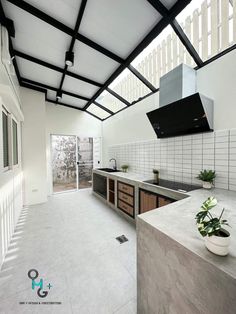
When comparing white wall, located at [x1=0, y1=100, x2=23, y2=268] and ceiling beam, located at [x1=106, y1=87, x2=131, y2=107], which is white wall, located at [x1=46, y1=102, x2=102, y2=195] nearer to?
ceiling beam, located at [x1=106, y1=87, x2=131, y2=107]

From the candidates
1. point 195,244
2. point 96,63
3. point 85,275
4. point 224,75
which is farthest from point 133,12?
point 85,275

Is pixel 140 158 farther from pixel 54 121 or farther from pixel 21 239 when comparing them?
pixel 54 121

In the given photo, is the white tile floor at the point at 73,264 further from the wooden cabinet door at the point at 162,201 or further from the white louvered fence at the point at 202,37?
the white louvered fence at the point at 202,37

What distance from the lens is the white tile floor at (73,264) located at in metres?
1.23

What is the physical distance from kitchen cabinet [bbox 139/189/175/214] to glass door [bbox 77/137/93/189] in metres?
3.29

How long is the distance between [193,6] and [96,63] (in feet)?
5.70

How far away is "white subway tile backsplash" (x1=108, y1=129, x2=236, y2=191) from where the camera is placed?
1.77m

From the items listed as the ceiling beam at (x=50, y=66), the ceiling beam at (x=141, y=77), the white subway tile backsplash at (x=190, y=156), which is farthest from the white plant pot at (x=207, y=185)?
the ceiling beam at (x=50, y=66)

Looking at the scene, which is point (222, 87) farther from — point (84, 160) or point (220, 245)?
point (84, 160)

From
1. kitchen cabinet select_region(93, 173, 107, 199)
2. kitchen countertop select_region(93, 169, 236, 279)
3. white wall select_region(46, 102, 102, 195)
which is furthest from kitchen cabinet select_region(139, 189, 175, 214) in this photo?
white wall select_region(46, 102, 102, 195)

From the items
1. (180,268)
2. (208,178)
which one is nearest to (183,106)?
(208,178)

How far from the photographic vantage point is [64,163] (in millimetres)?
4996

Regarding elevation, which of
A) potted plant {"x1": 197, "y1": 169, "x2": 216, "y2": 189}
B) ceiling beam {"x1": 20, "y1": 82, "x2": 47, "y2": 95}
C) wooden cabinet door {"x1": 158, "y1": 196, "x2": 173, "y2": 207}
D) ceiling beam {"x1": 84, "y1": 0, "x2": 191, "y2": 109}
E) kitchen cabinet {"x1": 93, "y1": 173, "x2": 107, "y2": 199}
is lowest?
kitchen cabinet {"x1": 93, "y1": 173, "x2": 107, "y2": 199}

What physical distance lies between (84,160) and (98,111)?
1.94m
